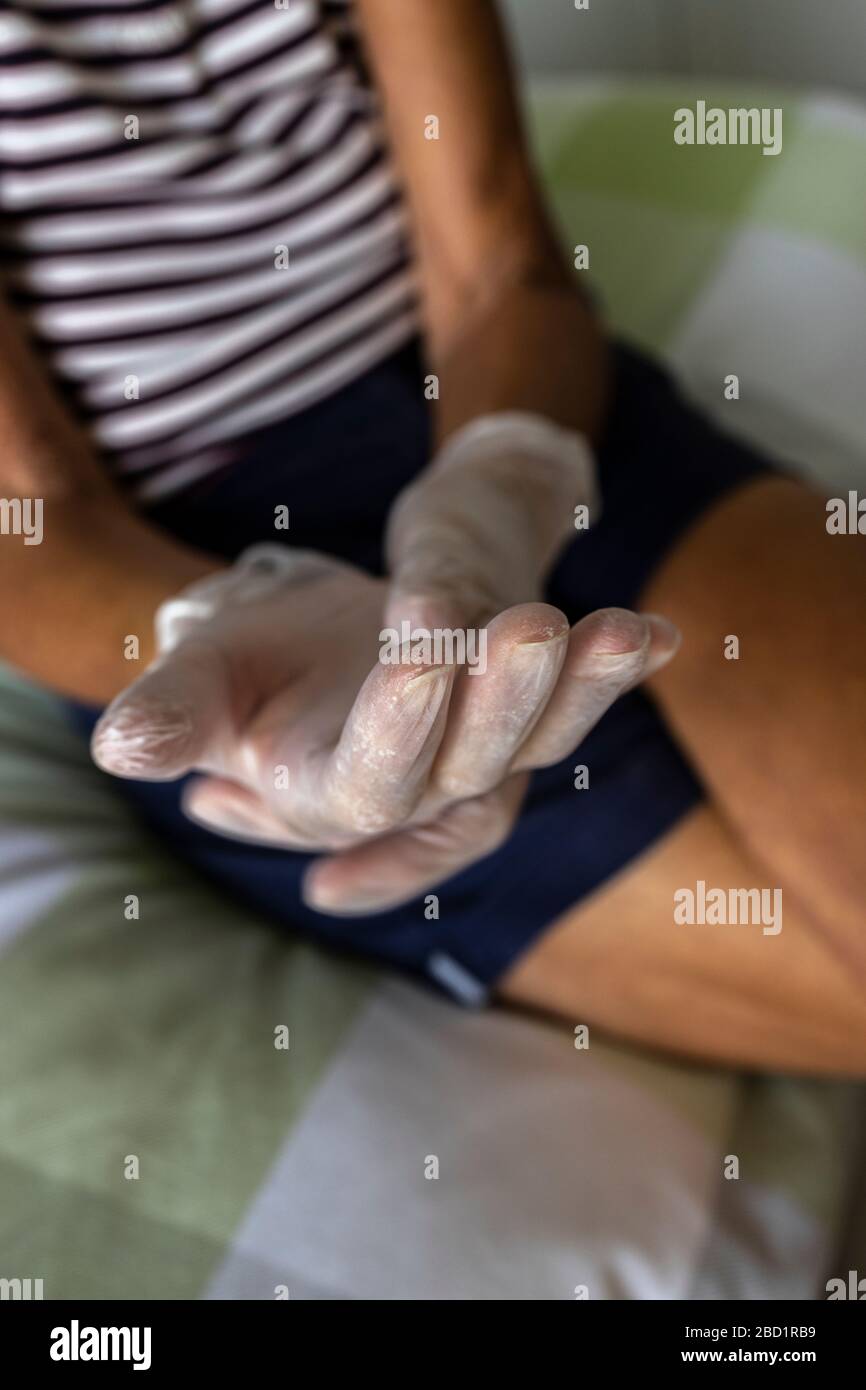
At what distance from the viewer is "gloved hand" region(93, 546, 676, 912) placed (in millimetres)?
290

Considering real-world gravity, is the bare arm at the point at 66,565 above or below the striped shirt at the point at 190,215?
below

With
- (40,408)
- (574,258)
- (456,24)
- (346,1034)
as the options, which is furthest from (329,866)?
(574,258)

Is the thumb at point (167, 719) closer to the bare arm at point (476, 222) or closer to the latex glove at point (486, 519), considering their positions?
the latex glove at point (486, 519)

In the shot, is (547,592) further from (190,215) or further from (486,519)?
(190,215)

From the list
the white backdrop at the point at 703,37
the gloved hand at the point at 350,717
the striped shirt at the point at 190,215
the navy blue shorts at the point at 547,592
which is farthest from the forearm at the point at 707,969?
the white backdrop at the point at 703,37

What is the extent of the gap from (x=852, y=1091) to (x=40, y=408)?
0.49 m

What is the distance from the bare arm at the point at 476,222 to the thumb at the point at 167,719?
254mm

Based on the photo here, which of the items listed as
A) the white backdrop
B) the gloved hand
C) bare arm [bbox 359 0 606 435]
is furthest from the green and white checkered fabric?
the white backdrop

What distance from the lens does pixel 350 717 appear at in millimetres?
302

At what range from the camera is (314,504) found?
57 centimetres

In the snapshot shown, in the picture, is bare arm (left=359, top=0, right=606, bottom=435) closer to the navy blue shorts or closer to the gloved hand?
the navy blue shorts

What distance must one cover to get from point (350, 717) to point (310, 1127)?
0.25 meters

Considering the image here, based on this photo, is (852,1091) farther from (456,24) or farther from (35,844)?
(456,24)

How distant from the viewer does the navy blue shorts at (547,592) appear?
49 centimetres
